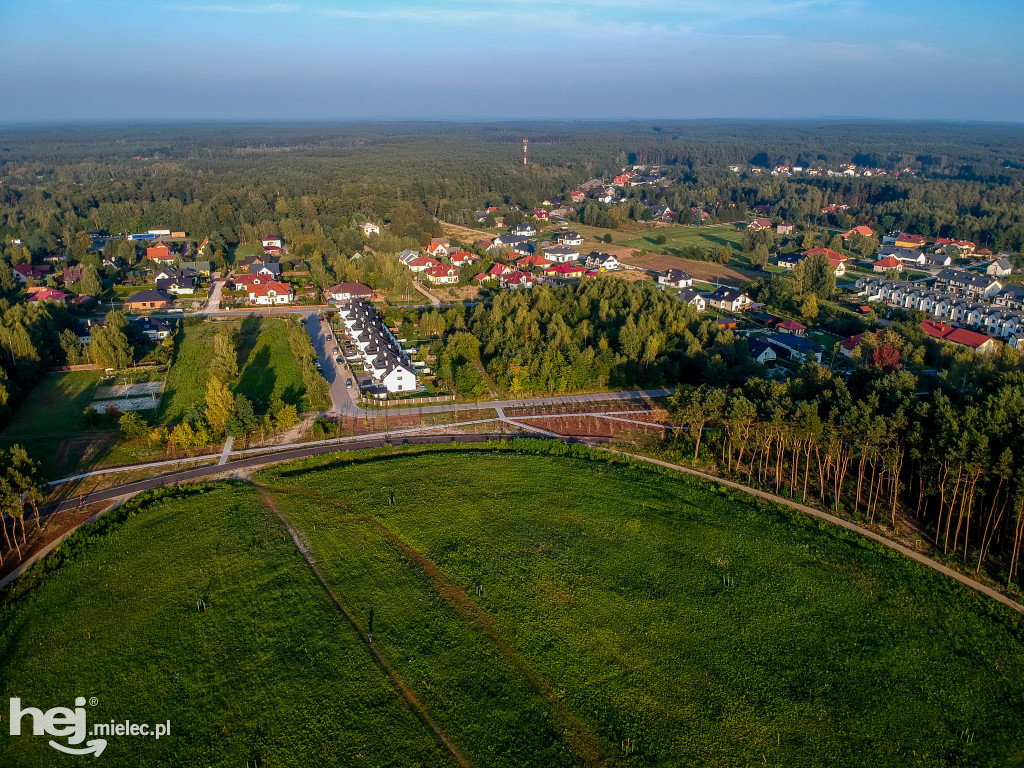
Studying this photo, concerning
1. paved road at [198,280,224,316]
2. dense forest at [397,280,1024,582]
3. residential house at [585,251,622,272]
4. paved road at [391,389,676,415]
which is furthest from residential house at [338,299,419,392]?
residential house at [585,251,622,272]

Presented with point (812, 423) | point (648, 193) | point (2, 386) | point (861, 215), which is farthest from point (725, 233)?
point (2, 386)

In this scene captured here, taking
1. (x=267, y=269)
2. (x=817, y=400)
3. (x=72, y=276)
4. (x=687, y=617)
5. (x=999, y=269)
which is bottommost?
(x=687, y=617)

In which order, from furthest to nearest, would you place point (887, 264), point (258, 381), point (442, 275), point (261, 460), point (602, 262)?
1. point (602, 262)
2. point (887, 264)
3. point (442, 275)
4. point (258, 381)
5. point (261, 460)

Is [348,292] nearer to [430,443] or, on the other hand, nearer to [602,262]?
[602,262]

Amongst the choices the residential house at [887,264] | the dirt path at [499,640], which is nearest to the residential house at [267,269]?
the dirt path at [499,640]

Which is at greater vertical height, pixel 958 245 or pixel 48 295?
pixel 958 245

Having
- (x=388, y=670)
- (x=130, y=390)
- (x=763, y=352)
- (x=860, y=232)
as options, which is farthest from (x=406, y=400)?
(x=860, y=232)

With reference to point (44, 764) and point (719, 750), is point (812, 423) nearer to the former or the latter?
point (719, 750)
